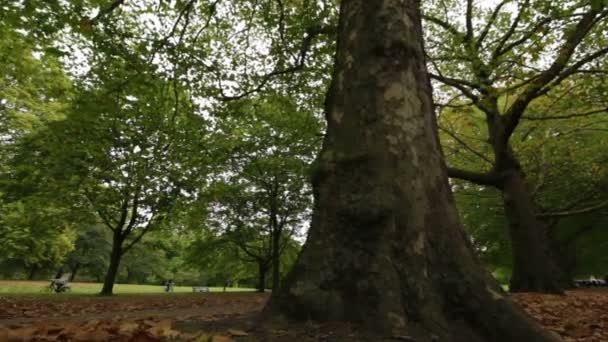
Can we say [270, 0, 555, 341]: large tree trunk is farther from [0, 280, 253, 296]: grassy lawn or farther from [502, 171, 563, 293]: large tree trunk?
[0, 280, 253, 296]: grassy lawn

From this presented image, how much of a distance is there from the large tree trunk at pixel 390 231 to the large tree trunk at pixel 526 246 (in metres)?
8.21

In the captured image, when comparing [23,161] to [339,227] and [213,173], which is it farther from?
[339,227]

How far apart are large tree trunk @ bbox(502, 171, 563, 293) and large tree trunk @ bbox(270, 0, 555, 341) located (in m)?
8.21

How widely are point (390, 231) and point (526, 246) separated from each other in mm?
8870

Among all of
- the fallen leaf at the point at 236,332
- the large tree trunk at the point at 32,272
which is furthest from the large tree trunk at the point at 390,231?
the large tree trunk at the point at 32,272

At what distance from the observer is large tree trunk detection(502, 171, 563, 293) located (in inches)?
368

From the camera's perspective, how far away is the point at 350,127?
9.95ft

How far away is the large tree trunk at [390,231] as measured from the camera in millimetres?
2438

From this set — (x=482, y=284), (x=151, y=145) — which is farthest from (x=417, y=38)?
(x=151, y=145)

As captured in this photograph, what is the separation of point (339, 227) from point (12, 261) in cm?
4498

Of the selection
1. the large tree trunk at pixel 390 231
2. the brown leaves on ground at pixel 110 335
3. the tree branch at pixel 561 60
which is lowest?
the brown leaves on ground at pixel 110 335

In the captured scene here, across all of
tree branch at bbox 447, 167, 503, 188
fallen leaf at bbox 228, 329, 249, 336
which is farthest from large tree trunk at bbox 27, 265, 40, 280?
fallen leaf at bbox 228, 329, 249, 336

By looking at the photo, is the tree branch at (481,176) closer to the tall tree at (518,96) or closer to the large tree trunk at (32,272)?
the tall tree at (518,96)

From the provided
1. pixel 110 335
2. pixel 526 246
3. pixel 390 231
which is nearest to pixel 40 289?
pixel 526 246
